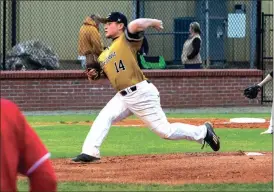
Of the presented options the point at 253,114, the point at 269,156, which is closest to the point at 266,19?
the point at 253,114

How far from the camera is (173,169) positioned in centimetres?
1093

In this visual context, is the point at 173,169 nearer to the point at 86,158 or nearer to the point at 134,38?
the point at 86,158

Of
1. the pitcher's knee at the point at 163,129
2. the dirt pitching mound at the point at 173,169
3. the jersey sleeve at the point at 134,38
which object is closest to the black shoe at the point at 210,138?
the dirt pitching mound at the point at 173,169

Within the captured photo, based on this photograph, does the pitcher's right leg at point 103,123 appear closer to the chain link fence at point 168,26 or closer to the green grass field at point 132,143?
the green grass field at point 132,143

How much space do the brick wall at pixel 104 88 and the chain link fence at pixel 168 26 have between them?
47.5 inches

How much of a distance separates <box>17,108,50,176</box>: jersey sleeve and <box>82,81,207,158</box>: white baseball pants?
625 cm

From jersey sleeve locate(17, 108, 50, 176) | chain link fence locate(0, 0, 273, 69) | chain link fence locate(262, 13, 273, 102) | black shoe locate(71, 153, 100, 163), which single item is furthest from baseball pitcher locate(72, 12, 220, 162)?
chain link fence locate(262, 13, 273, 102)

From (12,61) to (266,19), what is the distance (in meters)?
7.39

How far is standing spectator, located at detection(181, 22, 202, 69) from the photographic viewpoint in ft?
74.3

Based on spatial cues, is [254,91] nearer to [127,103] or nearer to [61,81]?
[127,103]

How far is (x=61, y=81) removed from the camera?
→ 2252cm

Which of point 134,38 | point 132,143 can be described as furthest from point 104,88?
point 134,38

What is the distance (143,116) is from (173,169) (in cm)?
72

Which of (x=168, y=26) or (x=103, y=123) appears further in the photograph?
(x=168, y=26)
